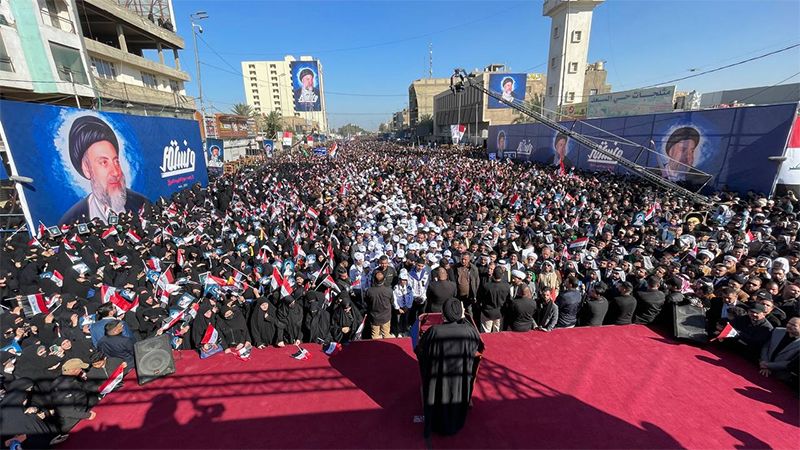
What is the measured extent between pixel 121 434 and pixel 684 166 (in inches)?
822

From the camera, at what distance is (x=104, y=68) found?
2189 centimetres

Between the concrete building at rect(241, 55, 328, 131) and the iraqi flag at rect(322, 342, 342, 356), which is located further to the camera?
the concrete building at rect(241, 55, 328, 131)

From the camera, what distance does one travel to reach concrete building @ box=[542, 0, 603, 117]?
3541cm

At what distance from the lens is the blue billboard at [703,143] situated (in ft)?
39.5

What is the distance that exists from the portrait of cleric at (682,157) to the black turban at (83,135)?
1010 inches

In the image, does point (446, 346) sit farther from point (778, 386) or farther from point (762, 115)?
point (762, 115)

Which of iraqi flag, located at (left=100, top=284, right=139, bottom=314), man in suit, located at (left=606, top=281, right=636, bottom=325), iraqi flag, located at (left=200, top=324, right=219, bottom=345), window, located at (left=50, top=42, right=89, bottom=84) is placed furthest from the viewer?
window, located at (left=50, top=42, right=89, bottom=84)

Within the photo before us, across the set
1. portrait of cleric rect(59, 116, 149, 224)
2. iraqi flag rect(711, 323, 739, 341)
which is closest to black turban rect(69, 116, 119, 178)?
portrait of cleric rect(59, 116, 149, 224)

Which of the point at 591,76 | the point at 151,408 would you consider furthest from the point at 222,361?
the point at 591,76

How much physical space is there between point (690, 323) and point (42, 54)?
26137 mm

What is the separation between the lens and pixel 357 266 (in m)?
7.12

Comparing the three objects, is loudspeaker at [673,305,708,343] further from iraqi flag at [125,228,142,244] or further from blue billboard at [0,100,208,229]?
blue billboard at [0,100,208,229]

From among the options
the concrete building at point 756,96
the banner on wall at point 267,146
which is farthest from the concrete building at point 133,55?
the concrete building at point 756,96

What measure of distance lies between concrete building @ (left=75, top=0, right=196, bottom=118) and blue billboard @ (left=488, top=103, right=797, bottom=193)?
2852 cm
